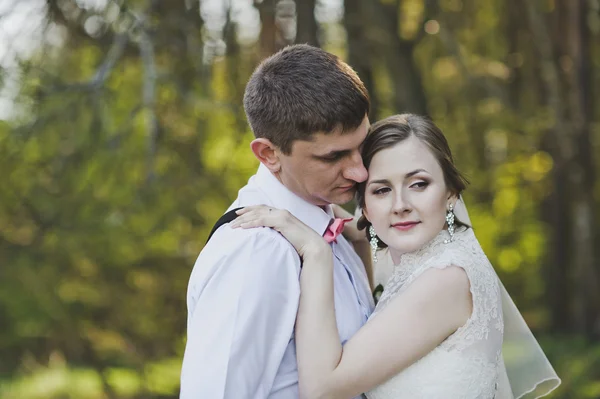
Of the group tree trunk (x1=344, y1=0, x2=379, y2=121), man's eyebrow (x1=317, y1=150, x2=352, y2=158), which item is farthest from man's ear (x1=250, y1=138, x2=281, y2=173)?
tree trunk (x1=344, y1=0, x2=379, y2=121)

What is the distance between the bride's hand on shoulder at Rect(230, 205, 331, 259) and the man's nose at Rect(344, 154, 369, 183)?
247 mm

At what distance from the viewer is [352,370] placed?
2533 millimetres

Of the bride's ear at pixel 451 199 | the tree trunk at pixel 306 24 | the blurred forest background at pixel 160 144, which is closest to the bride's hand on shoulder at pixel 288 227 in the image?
the bride's ear at pixel 451 199

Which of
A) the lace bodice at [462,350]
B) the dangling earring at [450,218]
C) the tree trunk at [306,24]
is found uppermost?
the tree trunk at [306,24]

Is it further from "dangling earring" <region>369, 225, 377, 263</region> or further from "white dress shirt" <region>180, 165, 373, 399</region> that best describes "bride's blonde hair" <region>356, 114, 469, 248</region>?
"white dress shirt" <region>180, 165, 373, 399</region>

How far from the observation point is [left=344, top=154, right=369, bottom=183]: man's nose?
2.76 metres

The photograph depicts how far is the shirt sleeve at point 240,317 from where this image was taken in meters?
2.35

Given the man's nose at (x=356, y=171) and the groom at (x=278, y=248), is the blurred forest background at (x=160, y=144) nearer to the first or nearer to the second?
the groom at (x=278, y=248)

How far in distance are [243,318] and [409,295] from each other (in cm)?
60

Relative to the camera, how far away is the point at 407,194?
2.75 meters

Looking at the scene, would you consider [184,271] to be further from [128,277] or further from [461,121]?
[461,121]

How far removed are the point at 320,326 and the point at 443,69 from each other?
10817 mm

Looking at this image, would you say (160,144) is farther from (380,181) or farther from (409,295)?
(409,295)

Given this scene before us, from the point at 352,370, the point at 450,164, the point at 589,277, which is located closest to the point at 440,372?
the point at 352,370
